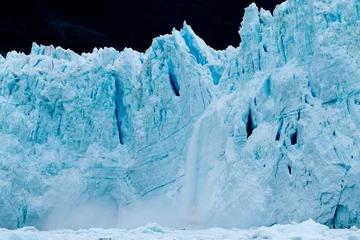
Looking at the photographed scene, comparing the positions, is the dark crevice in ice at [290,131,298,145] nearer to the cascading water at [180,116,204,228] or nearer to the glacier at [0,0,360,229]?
the glacier at [0,0,360,229]

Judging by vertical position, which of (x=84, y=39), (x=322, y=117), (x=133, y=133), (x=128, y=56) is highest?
(x=84, y=39)

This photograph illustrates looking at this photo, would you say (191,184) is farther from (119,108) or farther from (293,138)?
(119,108)

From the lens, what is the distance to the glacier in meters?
11.7

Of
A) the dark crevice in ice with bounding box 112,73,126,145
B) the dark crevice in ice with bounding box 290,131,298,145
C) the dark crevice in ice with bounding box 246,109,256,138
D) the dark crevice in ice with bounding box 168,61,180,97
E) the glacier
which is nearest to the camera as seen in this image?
the glacier

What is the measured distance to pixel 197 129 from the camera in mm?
14383

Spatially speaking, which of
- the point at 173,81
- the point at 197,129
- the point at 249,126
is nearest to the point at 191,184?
the point at 197,129

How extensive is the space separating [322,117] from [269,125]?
1.35 metres

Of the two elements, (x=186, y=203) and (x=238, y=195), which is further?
(x=186, y=203)

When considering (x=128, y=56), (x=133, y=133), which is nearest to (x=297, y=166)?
(x=133, y=133)

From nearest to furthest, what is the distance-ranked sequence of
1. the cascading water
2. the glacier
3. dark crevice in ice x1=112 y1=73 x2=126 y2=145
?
1. the glacier
2. the cascading water
3. dark crevice in ice x1=112 y1=73 x2=126 y2=145

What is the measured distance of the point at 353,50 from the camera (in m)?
12.1

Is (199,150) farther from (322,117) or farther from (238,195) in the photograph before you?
(322,117)

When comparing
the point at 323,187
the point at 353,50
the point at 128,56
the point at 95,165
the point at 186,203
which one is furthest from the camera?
the point at 128,56

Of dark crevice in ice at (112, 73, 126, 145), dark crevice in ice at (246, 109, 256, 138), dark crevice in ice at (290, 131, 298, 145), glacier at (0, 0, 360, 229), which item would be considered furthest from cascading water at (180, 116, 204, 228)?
dark crevice in ice at (290, 131, 298, 145)
